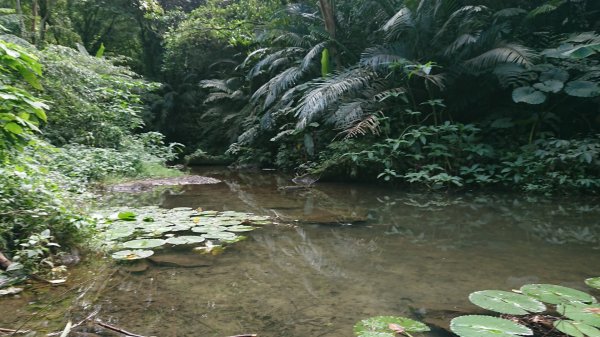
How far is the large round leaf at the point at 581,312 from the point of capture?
4.66 feet

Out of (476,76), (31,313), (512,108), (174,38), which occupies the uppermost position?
(174,38)

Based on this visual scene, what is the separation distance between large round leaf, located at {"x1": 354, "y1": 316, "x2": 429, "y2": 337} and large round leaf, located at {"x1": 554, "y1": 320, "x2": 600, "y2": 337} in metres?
0.45

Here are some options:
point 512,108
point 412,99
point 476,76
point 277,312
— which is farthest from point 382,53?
point 277,312

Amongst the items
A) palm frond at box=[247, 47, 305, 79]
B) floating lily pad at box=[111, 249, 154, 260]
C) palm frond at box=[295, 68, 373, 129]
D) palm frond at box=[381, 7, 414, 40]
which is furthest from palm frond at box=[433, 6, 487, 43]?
floating lily pad at box=[111, 249, 154, 260]

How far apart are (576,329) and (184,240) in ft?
7.05

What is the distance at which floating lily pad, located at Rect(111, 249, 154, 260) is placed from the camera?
2.33 m

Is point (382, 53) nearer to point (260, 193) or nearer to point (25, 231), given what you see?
point (260, 193)

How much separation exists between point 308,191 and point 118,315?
4.00 metres

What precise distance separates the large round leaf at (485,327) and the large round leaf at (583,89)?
4.77m

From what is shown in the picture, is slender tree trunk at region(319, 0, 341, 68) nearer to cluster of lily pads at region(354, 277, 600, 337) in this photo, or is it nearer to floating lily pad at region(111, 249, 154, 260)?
floating lily pad at region(111, 249, 154, 260)

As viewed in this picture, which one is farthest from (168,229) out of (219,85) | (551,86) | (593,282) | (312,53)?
(219,85)

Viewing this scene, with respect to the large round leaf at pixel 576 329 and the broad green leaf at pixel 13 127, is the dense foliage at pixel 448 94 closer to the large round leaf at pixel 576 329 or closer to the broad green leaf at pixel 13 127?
the large round leaf at pixel 576 329

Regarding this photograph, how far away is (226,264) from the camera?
7.59 ft

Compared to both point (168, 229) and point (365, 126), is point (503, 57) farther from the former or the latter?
point (168, 229)
